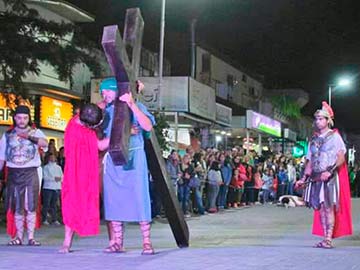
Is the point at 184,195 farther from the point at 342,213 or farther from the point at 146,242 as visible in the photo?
the point at 146,242

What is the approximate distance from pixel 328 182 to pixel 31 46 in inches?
302

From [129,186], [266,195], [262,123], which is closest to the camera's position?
[129,186]

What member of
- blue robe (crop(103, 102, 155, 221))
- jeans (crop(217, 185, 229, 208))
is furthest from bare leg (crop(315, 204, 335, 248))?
jeans (crop(217, 185, 229, 208))

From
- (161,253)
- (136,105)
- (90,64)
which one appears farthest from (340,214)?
(90,64)

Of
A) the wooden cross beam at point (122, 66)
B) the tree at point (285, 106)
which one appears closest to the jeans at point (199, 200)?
the wooden cross beam at point (122, 66)

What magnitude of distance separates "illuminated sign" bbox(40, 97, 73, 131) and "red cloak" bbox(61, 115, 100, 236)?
637 inches

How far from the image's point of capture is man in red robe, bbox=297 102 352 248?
870 cm

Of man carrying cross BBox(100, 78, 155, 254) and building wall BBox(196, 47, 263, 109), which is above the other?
building wall BBox(196, 47, 263, 109)

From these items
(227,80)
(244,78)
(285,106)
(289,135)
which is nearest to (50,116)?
(289,135)

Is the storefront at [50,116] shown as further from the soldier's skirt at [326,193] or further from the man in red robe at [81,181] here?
the man in red robe at [81,181]

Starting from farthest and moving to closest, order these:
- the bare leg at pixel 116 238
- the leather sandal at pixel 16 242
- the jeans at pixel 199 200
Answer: the jeans at pixel 199 200
the leather sandal at pixel 16 242
the bare leg at pixel 116 238

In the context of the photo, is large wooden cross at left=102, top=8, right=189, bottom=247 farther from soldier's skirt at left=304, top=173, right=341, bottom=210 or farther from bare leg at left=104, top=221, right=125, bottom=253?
soldier's skirt at left=304, top=173, right=341, bottom=210

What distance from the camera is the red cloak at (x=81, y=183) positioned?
7273 mm

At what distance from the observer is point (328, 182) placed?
8750 millimetres
